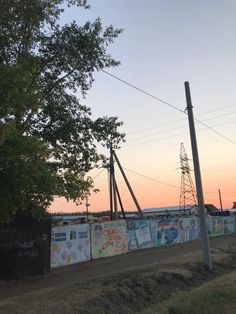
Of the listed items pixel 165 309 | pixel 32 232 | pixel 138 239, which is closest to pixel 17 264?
pixel 32 232

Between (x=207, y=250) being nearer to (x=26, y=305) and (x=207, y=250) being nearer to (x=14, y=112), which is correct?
(x=26, y=305)

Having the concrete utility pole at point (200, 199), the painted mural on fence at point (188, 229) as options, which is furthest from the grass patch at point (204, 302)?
the painted mural on fence at point (188, 229)

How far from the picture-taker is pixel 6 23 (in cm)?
1717

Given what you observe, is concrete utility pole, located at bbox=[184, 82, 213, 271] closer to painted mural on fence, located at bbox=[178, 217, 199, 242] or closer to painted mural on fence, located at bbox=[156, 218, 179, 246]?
painted mural on fence, located at bbox=[156, 218, 179, 246]

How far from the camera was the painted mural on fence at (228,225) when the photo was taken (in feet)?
165

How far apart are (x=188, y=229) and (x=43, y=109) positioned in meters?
23.2

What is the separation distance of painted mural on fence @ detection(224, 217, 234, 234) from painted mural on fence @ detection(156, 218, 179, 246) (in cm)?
1432

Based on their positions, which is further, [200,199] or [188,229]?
[188,229]

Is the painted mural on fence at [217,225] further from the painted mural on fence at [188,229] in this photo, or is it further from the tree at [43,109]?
the tree at [43,109]

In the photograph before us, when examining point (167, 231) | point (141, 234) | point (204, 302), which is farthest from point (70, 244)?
point (167, 231)

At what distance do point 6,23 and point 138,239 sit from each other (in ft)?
59.7

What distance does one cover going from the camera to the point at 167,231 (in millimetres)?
36031

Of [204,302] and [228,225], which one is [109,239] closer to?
[204,302]

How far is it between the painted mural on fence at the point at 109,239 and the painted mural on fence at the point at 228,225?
22963mm
